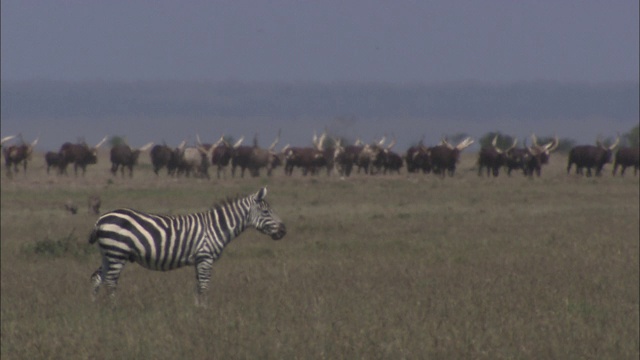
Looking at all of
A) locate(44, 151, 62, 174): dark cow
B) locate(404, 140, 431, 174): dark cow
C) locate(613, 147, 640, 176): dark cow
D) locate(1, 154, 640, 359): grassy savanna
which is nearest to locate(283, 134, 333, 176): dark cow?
locate(404, 140, 431, 174): dark cow

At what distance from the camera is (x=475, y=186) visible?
4138 cm

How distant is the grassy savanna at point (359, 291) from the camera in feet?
29.0

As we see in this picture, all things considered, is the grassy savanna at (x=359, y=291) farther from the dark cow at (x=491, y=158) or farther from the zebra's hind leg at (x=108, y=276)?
the dark cow at (x=491, y=158)

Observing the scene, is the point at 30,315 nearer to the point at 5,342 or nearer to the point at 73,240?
the point at 5,342

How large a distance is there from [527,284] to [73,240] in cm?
851

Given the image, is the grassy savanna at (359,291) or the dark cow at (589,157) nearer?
the grassy savanna at (359,291)

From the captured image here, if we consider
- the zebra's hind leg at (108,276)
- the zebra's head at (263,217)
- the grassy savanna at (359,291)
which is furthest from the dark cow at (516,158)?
the zebra's hind leg at (108,276)

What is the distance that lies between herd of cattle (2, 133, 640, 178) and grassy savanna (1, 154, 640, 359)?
24.4m

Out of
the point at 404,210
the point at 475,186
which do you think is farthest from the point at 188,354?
the point at 475,186

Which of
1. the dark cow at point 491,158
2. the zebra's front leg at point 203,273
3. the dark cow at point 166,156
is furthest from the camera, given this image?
the dark cow at point 491,158

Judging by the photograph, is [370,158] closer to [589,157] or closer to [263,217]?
[589,157]

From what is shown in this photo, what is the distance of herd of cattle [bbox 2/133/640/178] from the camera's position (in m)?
54.6

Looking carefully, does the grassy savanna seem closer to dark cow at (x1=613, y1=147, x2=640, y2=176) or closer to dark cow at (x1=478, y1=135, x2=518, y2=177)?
dark cow at (x1=478, y1=135, x2=518, y2=177)

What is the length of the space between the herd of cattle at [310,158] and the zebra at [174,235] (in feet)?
133
